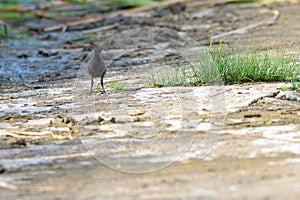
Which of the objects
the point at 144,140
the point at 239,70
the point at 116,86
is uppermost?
the point at 239,70

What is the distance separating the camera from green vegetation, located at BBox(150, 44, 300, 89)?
14.7 ft

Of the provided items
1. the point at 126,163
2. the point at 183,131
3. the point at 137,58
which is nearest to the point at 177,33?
the point at 137,58

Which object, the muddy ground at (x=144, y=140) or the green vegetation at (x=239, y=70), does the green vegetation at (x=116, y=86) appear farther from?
the green vegetation at (x=239, y=70)

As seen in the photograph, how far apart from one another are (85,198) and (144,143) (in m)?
0.72

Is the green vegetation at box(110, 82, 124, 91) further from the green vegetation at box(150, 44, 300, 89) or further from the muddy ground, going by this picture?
the green vegetation at box(150, 44, 300, 89)

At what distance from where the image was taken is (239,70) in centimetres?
455

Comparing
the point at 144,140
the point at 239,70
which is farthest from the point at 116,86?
the point at 144,140

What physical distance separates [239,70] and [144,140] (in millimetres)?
1375

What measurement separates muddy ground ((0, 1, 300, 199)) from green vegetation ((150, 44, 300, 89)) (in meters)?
0.09

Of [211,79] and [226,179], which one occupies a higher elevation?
[211,79]

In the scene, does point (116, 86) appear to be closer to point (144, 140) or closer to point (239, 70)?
point (239, 70)

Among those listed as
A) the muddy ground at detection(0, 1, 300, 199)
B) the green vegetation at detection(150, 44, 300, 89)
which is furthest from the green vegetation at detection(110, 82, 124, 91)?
the green vegetation at detection(150, 44, 300, 89)

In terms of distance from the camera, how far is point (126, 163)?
3.05 meters

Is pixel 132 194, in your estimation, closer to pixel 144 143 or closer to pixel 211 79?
pixel 144 143
